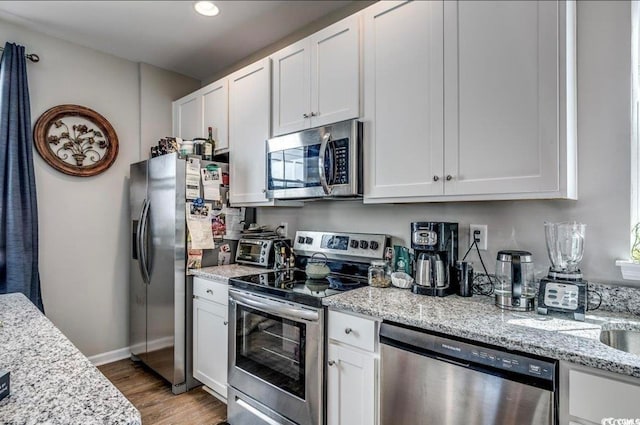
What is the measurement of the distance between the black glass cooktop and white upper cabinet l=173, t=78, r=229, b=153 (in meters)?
1.17

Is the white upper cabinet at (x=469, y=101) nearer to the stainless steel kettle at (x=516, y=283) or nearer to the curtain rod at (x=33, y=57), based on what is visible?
the stainless steel kettle at (x=516, y=283)

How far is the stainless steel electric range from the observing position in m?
1.69

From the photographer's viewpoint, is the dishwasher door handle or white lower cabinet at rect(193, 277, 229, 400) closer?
the dishwasher door handle

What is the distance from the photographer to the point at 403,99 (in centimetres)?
174

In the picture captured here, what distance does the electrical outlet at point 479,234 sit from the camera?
1765mm

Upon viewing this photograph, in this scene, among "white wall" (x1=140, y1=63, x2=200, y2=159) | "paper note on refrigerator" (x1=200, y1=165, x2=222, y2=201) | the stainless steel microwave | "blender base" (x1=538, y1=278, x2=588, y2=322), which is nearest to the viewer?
"blender base" (x1=538, y1=278, x2=588, y2=322)

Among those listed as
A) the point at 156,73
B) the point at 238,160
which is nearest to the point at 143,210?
the point at 238,160

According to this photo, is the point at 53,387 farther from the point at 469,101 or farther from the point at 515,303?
the point at 469,101

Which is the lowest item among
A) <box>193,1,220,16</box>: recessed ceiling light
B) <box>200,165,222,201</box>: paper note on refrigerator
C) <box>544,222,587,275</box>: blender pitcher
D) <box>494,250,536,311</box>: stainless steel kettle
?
<box>494,250,536,311</box>: stainless steel kettle

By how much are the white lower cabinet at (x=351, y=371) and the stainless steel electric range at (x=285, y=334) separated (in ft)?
0.19

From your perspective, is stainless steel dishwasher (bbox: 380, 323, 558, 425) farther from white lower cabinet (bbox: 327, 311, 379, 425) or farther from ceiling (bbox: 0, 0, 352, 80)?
ceiling (bbox: 0, 0, 352, 80)

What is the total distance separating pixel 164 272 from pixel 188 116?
145 centimetres

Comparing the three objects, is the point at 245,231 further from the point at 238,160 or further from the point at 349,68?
the point at 349,68

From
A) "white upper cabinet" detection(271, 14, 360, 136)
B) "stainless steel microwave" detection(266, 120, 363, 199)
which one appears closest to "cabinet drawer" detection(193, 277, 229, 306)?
"stainless steel microwave" detection(266, 120, 363, 199)
